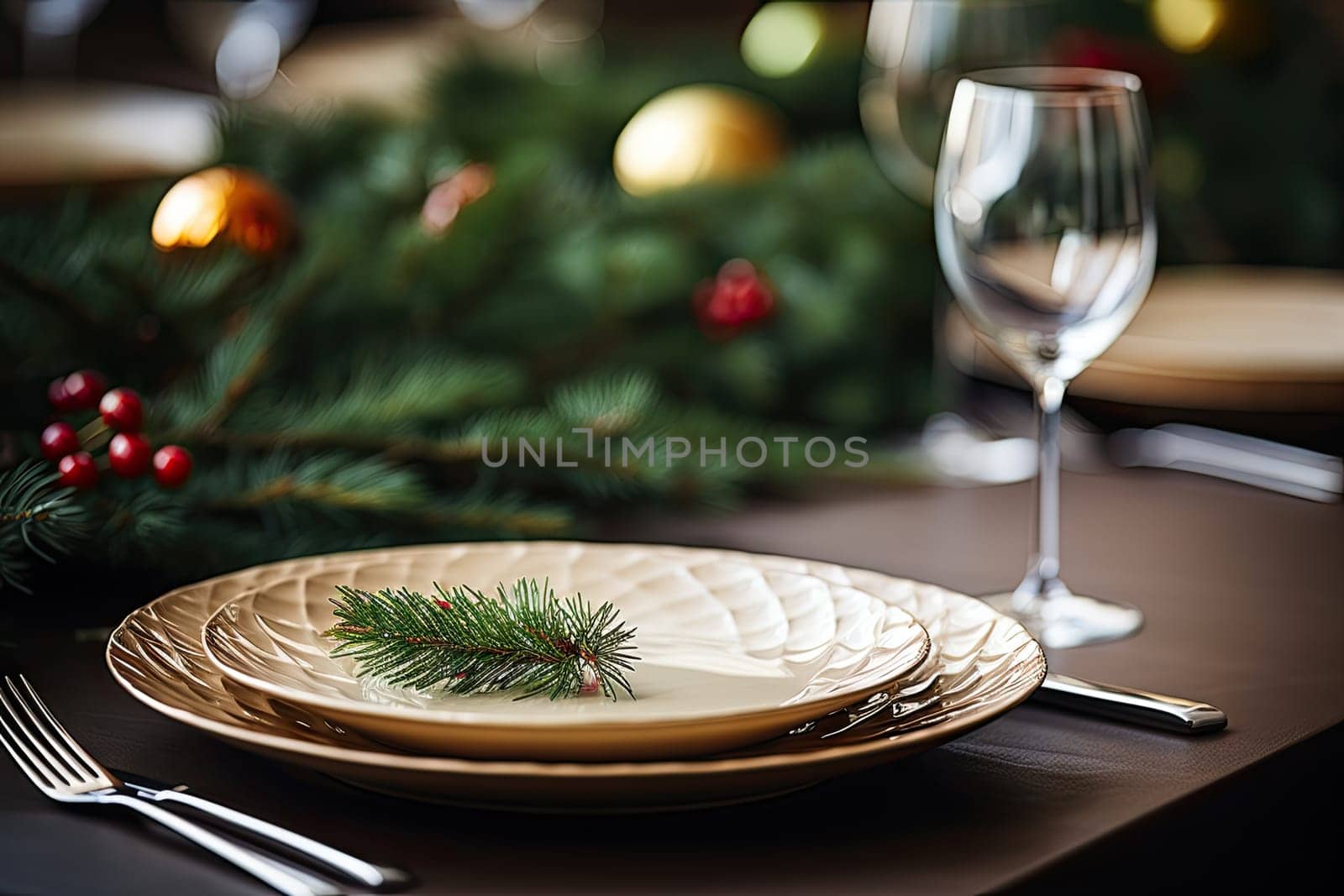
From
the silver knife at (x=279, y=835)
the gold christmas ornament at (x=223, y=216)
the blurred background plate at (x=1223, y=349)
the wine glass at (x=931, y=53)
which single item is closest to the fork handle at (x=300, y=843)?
the silver knife at (x=279, y=835)

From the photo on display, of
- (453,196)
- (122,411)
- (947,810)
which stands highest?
(453,196)

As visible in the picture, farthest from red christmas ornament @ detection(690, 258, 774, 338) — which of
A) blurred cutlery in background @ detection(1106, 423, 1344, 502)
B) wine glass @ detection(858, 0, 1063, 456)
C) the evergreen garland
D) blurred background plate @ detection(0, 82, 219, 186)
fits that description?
blurred background plate @ detection(0, 82, 219, 186)

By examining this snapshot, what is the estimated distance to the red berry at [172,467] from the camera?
2.16ft

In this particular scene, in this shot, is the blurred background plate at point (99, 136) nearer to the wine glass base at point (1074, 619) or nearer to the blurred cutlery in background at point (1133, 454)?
the blurred cutlery in background at point (1133, 454)

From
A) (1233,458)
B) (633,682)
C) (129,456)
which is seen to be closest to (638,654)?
(633,682)

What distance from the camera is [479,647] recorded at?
1.56ft

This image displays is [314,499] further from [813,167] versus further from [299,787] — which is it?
[813,167]

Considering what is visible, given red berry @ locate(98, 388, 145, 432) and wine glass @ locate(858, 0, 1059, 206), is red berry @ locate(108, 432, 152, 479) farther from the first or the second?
wine glass @ locate(858, 0, 1059, 206)

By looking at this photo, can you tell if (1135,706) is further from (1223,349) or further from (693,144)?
(693,144)

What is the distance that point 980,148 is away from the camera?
0.63 m

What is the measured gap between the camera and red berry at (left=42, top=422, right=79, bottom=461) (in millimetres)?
654

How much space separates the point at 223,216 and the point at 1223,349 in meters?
0.57

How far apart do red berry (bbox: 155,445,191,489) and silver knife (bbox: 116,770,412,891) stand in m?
0.21

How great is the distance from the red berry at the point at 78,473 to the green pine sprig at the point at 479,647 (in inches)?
7.6
